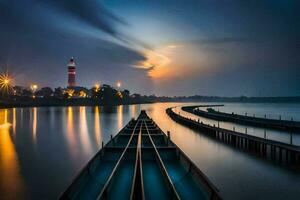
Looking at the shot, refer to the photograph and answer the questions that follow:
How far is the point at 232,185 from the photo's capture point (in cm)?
1838

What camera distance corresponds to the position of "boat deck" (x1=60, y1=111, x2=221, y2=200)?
11.5 meters

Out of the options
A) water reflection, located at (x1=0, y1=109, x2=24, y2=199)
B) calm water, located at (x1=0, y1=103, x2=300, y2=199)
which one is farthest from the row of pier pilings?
water reflection, located at (x1=0, y1=109, x2=24, y2=199)

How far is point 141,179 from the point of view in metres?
11.9

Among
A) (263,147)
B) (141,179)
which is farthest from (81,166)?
(263,147)

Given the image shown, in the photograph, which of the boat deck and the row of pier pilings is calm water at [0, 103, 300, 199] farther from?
the boat deck

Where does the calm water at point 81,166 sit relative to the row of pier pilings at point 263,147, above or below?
below

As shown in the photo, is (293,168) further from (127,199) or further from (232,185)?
(127,199)

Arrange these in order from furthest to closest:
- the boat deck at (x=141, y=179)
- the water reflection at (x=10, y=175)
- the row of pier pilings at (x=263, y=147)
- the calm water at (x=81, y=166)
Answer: the row of pier pilings at (x=263, y=147), the calm water at (x=81, y=166), the water reflection at (x=10, y=175), the boat deck at (x=141, y=179)

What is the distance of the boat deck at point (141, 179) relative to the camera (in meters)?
11.5

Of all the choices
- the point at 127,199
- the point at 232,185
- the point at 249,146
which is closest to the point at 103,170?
the point at 127,199

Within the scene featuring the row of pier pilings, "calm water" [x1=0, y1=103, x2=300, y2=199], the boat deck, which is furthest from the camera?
the row of pier pilings

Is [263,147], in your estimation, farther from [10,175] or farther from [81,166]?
[10,175]

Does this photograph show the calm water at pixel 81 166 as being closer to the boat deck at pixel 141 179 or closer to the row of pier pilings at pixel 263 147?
the row of pier pilings at pixel 263 147

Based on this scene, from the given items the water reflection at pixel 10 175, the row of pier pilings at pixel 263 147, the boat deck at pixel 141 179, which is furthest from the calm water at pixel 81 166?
the boat deck at pixel 141 179
